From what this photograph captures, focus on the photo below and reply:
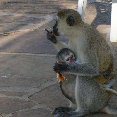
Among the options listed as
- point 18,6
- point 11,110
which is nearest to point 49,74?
point 11,110

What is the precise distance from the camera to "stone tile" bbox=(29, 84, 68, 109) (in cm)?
589

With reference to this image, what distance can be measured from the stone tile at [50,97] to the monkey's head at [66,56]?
0.85m

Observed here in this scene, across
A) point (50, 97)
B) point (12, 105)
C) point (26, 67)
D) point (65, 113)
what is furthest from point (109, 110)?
point (26, 67)

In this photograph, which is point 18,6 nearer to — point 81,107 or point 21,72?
point 21,72

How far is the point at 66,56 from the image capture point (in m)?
5.11

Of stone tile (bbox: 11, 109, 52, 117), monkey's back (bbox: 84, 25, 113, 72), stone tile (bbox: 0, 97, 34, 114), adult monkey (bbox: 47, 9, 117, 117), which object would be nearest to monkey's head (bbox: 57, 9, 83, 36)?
adult monkey (bbox: 47, 9, 117, 117)

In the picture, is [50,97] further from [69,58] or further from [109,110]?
[69,58]

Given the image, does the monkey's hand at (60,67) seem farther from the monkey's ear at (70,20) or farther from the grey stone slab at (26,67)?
the grey stone slab at (26,67)

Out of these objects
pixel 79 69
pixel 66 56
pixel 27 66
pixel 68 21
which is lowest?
pixel 27 66

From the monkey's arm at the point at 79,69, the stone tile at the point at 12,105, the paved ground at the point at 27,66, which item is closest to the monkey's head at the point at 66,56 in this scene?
the monkey's arm at the point at 79,69

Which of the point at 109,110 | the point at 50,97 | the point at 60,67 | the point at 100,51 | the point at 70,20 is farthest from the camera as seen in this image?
the point at 50,97

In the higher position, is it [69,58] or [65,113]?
[69,58]

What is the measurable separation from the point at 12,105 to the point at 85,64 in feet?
4.24

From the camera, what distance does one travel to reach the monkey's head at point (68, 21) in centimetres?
523
